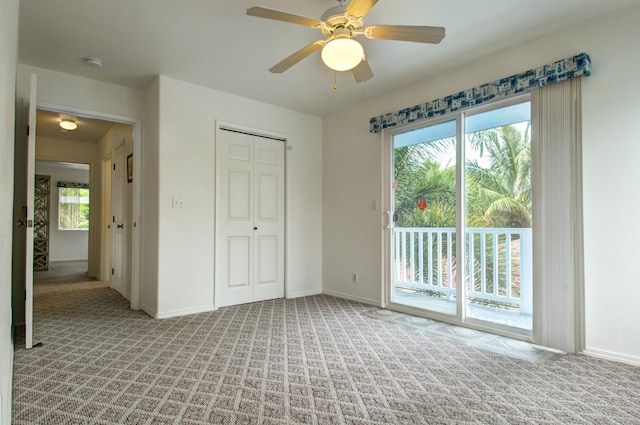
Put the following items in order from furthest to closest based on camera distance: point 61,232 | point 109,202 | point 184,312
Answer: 1. point 61,232
2. point 109,202
3. point 184,312

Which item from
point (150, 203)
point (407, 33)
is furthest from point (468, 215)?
point (150, 203)

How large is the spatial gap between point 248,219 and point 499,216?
2.80 m

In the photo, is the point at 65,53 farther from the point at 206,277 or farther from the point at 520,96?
the point at 520,96

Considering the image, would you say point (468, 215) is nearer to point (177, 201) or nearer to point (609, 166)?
point (609, 166)

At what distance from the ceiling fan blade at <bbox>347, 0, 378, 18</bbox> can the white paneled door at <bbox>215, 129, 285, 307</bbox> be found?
2.40 m

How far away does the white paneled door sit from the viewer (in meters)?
3.97

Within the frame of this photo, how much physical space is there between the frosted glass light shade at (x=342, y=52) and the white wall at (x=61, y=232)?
29.0 ft

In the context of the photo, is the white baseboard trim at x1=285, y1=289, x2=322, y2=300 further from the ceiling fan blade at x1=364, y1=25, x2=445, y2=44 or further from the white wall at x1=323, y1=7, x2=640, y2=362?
the ceiling fan blade at x1=364, y1=25, x2=445, y2=44

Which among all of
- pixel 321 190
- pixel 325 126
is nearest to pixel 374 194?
pixel 321 190

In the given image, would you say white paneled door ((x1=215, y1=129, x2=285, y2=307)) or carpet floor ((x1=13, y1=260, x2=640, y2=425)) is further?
white paneled door ((x1=215, y1=129, x2=285, y2=307))

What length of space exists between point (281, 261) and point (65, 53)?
3111 millimetres

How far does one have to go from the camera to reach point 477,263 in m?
3.62

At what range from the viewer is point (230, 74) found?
345cm

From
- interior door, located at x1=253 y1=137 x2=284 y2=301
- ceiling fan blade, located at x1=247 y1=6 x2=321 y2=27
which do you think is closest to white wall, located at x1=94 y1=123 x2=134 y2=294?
interior door, located at x1=253 y1=137 x2=284 y2=301
